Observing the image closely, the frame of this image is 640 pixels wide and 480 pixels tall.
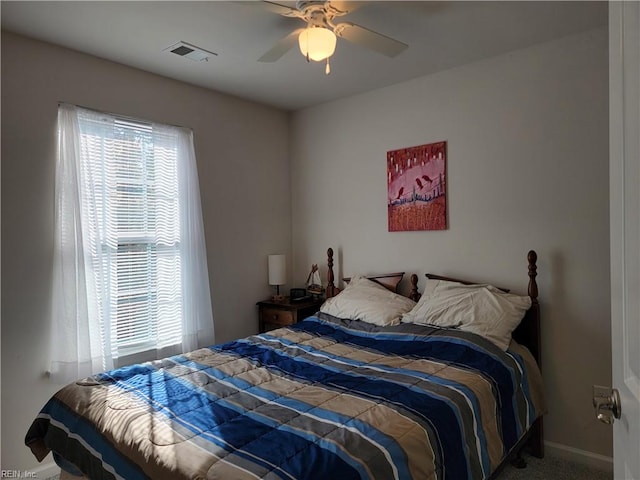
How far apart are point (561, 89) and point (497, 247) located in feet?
3.51

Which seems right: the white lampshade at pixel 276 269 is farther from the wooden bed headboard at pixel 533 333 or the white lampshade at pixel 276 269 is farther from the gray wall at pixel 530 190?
the wooden bed headboard at pixel 533 333

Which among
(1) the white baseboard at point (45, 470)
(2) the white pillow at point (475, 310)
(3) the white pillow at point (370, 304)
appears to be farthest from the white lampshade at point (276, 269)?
(1) the white baseboard at point (45, 470)

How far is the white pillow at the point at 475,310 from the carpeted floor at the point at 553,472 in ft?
2.62

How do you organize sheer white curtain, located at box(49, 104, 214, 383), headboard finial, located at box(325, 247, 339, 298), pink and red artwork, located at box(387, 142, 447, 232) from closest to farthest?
1. sheer white curtain, located at box(49, 104, 214, 383)
2. pink and red artwork, located at box(387, 142, 447, 232)
3. headboard finial, located at box(325, 247, 339, 298)

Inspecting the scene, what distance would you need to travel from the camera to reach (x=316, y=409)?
1.64 metres

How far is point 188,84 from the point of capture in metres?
3.25

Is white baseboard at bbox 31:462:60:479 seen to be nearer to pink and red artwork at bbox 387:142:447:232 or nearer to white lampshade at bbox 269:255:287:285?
white lampshade at bbox 269:255:287:285

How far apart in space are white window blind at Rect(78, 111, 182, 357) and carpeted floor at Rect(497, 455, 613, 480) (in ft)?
8.02

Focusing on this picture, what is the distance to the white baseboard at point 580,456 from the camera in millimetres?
2453

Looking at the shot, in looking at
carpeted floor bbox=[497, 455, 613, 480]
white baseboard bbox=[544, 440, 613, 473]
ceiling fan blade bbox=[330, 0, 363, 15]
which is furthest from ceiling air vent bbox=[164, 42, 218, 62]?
white baseboard bbox=[544, 440, 613, 473]

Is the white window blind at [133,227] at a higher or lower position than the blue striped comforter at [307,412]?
higher

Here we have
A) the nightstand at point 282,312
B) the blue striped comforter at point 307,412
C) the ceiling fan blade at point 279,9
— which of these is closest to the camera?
the blue striped comforter at point 307,412

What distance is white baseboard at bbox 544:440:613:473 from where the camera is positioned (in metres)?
2.45

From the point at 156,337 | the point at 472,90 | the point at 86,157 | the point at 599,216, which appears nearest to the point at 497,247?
the point at 599,216
